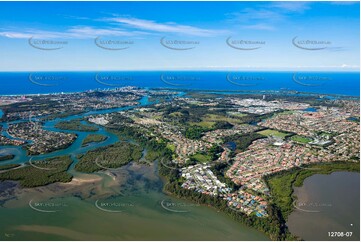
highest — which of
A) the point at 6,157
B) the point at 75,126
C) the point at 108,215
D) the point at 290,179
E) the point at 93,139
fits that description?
the point at 75,126

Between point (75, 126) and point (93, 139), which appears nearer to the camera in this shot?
Answer: point (93, 139)

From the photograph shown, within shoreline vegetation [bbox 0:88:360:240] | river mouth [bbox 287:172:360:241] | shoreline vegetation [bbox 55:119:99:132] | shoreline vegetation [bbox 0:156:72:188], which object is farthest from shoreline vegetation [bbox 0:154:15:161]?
river mouth [bbox 287:172:360:241]

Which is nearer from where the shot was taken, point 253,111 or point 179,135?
point 179,135

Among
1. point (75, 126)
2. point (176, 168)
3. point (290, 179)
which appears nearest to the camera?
point (290, 179)

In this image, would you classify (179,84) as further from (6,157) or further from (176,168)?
(176,168)

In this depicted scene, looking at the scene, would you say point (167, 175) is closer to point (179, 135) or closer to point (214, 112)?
point (179, 135)

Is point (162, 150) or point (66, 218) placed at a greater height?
point (162, 150)

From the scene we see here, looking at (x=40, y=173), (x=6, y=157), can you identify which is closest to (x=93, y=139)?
(x=6, y=157)

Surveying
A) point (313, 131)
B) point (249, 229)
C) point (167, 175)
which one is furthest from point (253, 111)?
→ point (249, 229)

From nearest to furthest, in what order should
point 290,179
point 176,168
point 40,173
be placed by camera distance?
point 290,179 → point 40,173 → point 176,168

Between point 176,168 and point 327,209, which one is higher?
point 176,168
